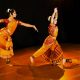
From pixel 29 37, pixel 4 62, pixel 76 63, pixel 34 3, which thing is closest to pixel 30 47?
pixel 29 37

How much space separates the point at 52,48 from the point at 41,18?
3.67 meters

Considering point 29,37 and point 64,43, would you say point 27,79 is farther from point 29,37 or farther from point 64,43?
point 64,43

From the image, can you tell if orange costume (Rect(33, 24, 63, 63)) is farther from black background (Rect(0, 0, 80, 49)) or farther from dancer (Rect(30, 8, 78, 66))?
black background (Rect(0, 0, 80, 49))

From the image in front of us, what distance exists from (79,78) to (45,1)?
507cm

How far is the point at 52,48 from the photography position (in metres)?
7.82

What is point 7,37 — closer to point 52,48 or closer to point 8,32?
point 8,32

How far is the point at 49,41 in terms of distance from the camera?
7.78 m

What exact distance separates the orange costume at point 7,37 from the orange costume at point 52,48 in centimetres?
78

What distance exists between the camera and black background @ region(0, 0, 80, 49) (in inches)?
422

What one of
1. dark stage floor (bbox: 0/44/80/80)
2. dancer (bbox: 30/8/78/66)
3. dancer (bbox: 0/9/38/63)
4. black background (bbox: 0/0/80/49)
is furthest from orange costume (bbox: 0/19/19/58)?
black background (bbox: 0/0/80/49)

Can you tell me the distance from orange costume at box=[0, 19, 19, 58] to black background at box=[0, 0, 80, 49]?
7.03ft

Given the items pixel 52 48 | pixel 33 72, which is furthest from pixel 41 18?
pixel 33 72

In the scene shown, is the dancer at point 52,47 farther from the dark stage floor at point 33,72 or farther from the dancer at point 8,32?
the dancer at point 8,32

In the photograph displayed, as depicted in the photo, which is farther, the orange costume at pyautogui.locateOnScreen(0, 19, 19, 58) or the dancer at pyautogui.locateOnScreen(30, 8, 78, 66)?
the orange costume at pyautogui.locateOnScreen(0, 19, 19, 58)
